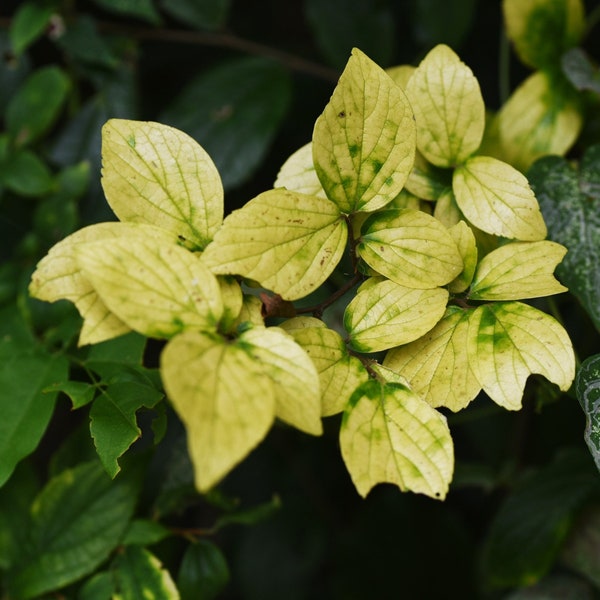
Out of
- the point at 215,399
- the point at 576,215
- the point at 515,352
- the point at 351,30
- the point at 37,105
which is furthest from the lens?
the point at 351,30

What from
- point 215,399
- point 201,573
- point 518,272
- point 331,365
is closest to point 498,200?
point 518,272

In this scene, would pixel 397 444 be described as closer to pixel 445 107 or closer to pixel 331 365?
pixel 331 365

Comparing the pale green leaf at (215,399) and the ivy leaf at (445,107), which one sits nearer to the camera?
the pale green leaf at (215,399)

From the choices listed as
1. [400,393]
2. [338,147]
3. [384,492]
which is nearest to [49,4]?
[338,147]

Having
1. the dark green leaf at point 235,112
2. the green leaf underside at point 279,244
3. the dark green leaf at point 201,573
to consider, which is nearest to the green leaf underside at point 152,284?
the green leaf underside at point 279,244

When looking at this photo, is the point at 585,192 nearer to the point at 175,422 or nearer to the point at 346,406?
the point at 346,406

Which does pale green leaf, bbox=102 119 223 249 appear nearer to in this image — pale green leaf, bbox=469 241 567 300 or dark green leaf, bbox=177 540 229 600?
pale green leaf, bbox=469 241 567 300

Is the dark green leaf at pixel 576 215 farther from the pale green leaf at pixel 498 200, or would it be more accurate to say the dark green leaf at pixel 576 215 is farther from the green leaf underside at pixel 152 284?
the green leaf underside at pixel 152 284
